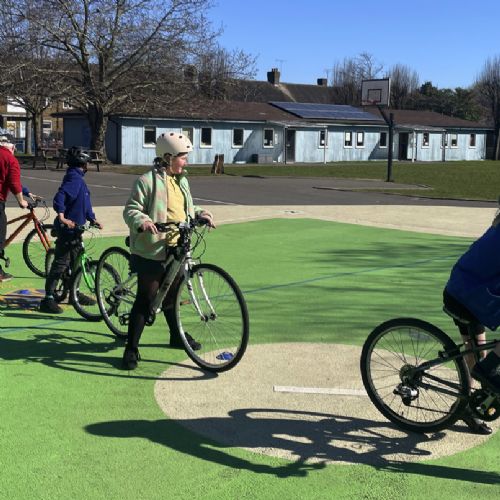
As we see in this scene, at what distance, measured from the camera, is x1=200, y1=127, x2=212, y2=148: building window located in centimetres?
4575

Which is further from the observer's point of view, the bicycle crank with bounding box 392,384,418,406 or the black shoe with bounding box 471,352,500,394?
the bicycle crank with bounding box 392,384,418,406

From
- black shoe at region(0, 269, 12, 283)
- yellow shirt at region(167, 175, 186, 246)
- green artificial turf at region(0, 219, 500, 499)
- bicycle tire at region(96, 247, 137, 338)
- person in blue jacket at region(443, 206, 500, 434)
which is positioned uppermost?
yellow shirt at region(167, 175, 186, 246)

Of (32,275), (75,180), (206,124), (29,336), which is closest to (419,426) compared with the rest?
(29,336)

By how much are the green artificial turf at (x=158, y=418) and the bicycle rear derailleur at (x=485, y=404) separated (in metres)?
0.21

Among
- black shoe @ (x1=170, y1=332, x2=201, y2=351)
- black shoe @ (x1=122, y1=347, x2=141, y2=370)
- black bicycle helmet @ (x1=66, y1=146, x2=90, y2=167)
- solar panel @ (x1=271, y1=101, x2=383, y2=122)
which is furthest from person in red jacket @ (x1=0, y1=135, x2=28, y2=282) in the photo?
solar panel @ (x1=271, y1=101, x2=383, y2=122)

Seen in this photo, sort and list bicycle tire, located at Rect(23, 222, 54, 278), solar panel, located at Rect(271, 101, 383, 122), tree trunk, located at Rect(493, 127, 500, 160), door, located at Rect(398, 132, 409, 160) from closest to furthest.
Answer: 1. bicycle tire, located at Rect(23, 222, 54, 278)
2. solar panel, located at Rect(271, 101, 383, 122)
3. door, located at Rect(398, 132, 409, 160)
4. tree trunk, located at Rect(493, 127, 500, 160)

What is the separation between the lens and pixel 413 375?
164 inches

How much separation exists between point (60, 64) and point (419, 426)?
3592cm

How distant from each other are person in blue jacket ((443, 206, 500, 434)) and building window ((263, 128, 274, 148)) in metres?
45.6

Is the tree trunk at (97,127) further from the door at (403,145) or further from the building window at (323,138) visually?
the door at (403,145)

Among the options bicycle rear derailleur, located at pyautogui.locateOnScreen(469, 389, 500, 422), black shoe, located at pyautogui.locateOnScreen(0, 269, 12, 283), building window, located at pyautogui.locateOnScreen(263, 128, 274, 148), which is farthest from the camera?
building window, located at pyautogui.locateOnScreen(263, 128, 274, 148)

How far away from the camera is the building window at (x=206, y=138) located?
45.8 meters

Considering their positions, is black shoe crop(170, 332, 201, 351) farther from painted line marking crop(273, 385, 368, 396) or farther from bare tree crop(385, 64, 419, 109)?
bare tree crop(385, 64, 419, 109)

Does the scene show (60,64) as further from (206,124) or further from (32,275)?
(32,275)
